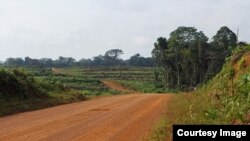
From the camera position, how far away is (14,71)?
97.1ft

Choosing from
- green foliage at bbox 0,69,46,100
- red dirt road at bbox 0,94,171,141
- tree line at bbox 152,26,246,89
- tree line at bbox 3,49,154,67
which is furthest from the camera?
tree line at bbox 3,49,154,67

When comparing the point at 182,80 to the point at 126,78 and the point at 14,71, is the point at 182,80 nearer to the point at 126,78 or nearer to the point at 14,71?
the point at 126,78

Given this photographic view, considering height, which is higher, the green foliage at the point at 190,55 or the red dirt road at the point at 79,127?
the green foliage at the point at 190,55

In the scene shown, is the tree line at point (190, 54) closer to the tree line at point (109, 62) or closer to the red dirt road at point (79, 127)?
the red dirt road at point (79, 127)

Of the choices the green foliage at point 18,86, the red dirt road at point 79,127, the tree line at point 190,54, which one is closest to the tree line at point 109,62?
the tree line at point 190,54

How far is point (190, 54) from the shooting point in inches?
2702

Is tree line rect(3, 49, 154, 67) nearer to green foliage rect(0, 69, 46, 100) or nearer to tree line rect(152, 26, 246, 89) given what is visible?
tree line rect(152, 26, 246, 89)

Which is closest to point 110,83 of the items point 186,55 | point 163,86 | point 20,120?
point 163,86

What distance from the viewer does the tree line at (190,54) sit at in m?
66.2

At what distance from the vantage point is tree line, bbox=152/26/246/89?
217 feet

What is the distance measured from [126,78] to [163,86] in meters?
20.3

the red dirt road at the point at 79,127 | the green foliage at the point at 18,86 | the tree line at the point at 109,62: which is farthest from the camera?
the tree line at the point at 109,62

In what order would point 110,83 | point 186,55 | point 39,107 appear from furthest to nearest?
point 110,83 → point 186,55 → point 39,107

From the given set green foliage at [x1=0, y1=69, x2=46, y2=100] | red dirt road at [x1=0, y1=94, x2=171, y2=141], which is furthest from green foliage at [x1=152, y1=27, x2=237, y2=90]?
red dirt road at [x1=0, y1=94, x2=171, y2=141]
